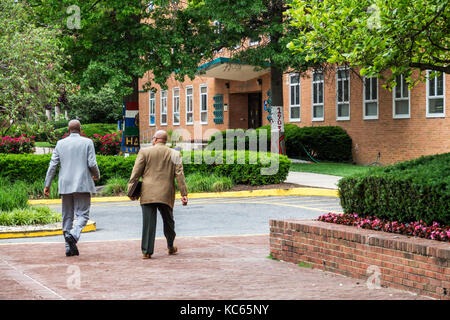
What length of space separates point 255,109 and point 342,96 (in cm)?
950

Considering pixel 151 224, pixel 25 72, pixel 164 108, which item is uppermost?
pixel 164 108

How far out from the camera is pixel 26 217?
12.3m

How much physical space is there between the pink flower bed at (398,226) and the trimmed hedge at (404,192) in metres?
0.09

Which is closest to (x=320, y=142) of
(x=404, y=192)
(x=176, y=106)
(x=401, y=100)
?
(x=401, y=100)

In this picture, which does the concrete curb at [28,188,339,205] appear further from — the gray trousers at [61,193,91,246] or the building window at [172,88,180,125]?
the building window at [172,88,180,125]

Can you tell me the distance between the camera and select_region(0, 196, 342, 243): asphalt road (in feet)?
39.0

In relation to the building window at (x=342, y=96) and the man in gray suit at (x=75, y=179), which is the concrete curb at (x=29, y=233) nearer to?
the man in gray suit at (x=75, y=179)

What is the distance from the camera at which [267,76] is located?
3428 cm

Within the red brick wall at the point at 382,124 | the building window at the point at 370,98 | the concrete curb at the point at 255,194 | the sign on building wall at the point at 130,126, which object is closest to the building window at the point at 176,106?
the red brick wall at the point at 382,124

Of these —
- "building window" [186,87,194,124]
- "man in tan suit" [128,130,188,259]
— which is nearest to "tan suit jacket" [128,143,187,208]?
"man in tan suit" [128,130,188,259]

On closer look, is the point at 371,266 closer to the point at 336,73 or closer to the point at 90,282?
the point at 90,282

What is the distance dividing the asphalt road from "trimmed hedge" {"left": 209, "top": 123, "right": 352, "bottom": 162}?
10.3 m

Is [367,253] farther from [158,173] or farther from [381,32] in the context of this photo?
[158,173]
